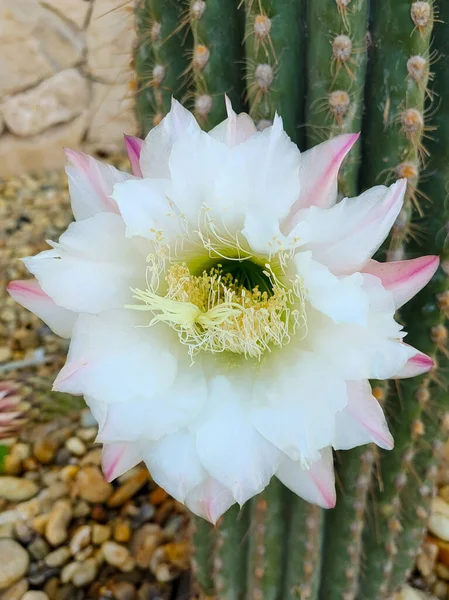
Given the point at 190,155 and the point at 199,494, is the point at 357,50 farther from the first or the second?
the point at 199,494

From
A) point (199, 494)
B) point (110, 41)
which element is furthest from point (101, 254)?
point (110, 41)

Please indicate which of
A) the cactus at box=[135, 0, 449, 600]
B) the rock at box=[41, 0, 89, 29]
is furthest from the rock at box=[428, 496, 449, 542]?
the rock at box=[41, 0, 89, 29]

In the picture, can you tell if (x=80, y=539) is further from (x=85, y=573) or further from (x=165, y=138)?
(x=165, y=138)

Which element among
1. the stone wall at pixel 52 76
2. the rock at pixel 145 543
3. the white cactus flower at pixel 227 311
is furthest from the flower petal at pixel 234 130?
the stone wall at pixel 52 76

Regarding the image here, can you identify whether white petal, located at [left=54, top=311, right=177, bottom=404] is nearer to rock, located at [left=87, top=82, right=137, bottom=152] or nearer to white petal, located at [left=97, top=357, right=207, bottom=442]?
white petal, located at [left=97, top=357, right=207, bottom=442]

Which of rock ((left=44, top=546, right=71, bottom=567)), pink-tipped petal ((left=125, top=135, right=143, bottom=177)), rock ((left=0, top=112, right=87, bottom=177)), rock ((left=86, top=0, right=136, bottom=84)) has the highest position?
pink-tipped petal ((left=125, top=135, right=143, bottom=177))

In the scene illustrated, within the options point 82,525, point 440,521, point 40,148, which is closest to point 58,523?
point 82,525
